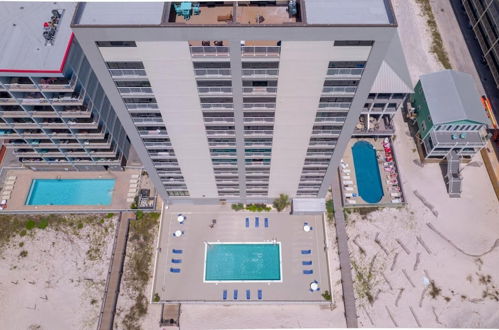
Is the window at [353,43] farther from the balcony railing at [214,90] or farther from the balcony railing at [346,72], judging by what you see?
the balcony railing at [214,90]

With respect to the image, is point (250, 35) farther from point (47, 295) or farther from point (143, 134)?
point (47, 295)

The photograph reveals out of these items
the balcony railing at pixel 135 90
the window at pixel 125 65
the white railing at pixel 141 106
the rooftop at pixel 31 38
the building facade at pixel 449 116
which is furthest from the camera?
the building facade at pixel 449 116

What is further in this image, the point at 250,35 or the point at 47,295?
the point at 47,295

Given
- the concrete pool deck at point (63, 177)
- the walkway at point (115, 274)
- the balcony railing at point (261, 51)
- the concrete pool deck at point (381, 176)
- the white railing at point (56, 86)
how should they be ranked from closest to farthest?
the balcony railing at point (261, 51), the white railing at point (56, 86), the walkway at point (115, 274), the concrete pool deck at point (63, 177), the concrete pool deck at point (381, 176)

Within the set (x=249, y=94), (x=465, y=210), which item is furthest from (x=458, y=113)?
(x=249, y=94)

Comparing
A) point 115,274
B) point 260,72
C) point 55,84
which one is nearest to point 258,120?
point 260,72

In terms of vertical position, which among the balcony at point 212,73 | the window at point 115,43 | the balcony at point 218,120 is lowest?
the balcony at point 218,120

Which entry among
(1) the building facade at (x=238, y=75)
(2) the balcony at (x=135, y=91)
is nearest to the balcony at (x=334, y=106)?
(1) the building facade at (x=238, y=75)
